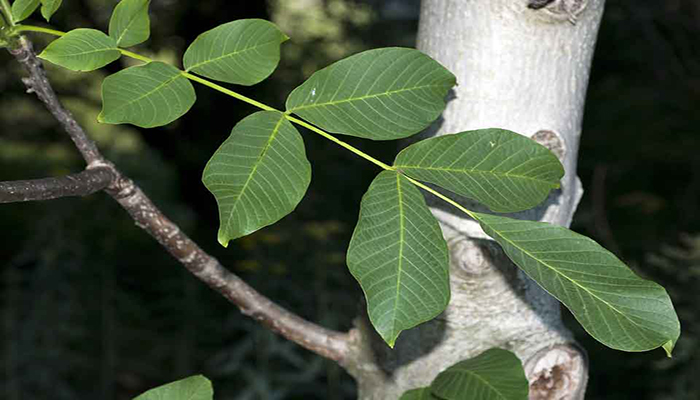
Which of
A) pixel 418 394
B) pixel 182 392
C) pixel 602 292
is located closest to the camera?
pixel 602 292

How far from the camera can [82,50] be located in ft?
2.08

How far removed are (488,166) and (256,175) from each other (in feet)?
0.60

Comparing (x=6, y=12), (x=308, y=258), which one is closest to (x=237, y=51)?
(x=6, y=12)

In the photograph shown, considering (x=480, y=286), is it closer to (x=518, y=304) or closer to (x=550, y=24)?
(x=518, y=304)

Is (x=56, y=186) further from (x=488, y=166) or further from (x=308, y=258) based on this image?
(x=308, y=258)

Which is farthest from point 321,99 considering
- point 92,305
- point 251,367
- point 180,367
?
point 92,305

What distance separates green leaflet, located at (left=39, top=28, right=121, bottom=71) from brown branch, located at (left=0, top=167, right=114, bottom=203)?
102 mm

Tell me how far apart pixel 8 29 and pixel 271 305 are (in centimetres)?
41

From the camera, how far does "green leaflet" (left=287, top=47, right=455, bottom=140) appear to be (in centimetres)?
63

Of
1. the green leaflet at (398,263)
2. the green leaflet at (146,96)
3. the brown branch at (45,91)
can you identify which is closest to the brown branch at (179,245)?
the brown branch at (45,91)

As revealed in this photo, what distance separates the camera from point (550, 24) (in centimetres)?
74

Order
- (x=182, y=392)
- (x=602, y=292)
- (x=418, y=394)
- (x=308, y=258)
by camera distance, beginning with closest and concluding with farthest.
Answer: (x=602, y=292) < (x=182, y=392) < (x=418, y=394) < (x=308, y=258)

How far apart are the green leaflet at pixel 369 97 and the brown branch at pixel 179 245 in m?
0.21

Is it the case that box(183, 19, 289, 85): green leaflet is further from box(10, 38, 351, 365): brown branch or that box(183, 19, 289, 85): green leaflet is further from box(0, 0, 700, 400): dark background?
box(0, 0, 700, 400): dark background
